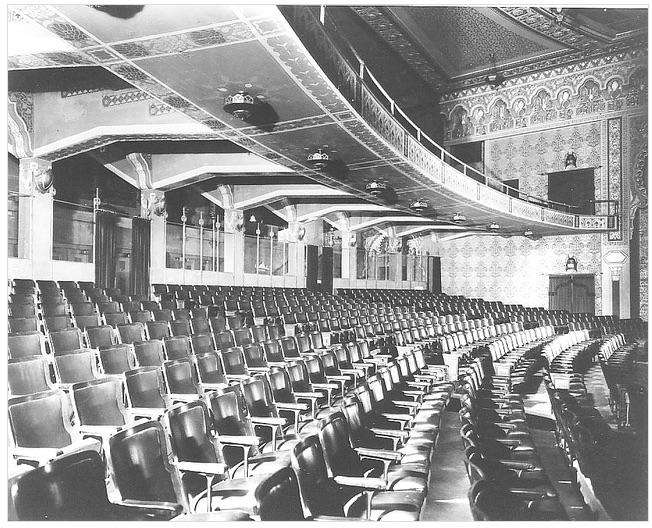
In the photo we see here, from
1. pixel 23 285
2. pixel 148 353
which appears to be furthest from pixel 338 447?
pixel 23 285

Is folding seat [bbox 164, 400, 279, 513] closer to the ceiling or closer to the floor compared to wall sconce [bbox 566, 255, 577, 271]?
closer to the floor

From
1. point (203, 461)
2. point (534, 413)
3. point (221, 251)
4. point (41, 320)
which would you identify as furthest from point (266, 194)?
point (203, 461)

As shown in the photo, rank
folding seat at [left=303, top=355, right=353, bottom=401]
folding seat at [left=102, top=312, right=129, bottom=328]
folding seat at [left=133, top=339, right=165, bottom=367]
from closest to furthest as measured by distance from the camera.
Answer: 1. folding seat at [left=133, top=339, right=165, bottom=367]
2. folding seat at [left=303, top=355, right=353, bottom=401]
3. folding seat at [left=102, top=312, right=129, bottom=328]

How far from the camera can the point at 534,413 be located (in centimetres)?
708

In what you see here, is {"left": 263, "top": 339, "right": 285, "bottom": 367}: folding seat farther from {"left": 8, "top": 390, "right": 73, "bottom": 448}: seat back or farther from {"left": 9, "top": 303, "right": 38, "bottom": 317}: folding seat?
{"left": 8, "top": 390, "right": 73, "bottom": 448}: seat back

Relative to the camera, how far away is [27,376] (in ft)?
12.9

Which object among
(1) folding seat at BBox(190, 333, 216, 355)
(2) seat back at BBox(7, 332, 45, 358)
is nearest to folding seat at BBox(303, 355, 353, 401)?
(1) folding seat at BBox(190, 333, 216, 355)

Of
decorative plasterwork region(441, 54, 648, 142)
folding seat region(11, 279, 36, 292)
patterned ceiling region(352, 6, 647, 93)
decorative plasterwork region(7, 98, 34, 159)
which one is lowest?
folding seat region(11, 279, 36, 292)

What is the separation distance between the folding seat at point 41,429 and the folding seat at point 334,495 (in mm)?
1133

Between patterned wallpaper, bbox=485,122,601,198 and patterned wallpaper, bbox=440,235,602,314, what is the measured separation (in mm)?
2118

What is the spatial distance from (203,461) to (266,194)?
12593 mm

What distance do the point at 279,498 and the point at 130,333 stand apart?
4392 millimetres

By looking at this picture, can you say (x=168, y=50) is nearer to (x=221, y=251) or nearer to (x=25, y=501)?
(x=25, y=501)

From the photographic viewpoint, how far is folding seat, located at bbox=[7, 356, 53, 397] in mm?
3852
